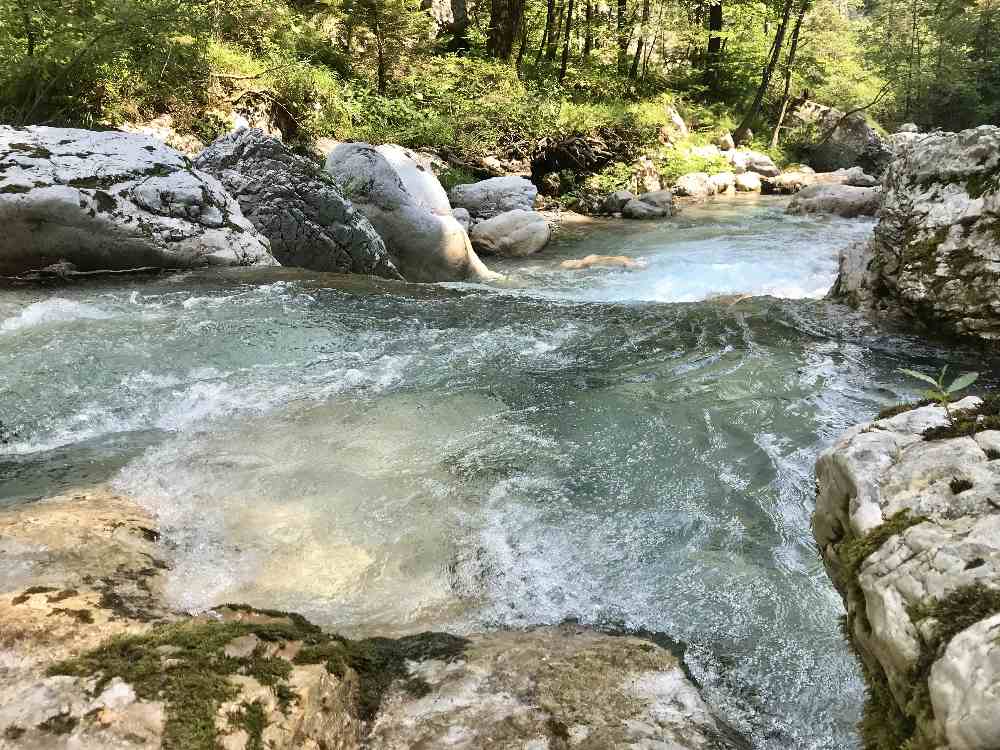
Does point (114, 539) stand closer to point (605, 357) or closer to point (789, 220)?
point (605, 357)

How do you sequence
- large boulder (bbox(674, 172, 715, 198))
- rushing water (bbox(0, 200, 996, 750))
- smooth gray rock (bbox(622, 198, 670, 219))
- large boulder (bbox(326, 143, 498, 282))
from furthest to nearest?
large boulder (bbox(674, 172, 715, 198))
smooth gray rock (bbox(622, 198, 670, 219))
large boulder (bbox(326, 143, 498, 282))
rushing water (bbox(0, 200, 996, 750))

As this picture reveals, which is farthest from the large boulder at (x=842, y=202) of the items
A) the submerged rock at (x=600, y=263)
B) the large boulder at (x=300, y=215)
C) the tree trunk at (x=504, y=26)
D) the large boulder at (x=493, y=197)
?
the large boulder at (x=300, y=215)

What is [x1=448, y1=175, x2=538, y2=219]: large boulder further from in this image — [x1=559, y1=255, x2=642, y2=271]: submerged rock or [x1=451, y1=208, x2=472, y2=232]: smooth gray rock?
[x1=559, y1=255, x2=642, y2=271]: submerged rock

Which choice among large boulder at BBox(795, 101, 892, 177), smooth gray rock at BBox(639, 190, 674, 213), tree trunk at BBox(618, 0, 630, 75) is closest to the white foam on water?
smooth gray rock at BBox(639, 190, 674, 213)

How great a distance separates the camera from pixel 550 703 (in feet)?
6.81

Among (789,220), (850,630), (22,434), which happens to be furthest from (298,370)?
(789,220)

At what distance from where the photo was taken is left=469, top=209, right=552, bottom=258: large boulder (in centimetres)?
1241

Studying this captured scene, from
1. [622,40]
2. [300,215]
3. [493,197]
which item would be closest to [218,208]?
[300,215]

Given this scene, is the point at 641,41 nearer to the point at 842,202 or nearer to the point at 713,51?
the point at 713,51

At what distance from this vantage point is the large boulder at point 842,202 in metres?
15.0

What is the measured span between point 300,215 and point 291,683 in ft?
26.1

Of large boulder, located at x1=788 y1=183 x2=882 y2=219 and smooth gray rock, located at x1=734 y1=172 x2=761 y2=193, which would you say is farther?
smooth gray rock, located at x1=734 y1=172 x2=761 y2=193

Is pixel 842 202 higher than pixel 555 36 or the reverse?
the reverse

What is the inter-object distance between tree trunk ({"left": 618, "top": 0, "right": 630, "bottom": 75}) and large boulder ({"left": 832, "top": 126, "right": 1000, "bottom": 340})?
58.9ft
